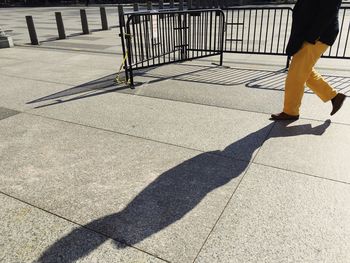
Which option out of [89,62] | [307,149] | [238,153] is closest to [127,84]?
[89,62]

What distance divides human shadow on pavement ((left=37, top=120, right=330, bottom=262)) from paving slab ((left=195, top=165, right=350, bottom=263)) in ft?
1.07

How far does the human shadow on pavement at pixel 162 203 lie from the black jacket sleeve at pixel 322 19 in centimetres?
153

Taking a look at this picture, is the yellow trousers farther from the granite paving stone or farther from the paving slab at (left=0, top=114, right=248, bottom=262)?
Result: the granite paving stone

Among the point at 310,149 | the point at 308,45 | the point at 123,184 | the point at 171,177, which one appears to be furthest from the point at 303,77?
the point at 123,184

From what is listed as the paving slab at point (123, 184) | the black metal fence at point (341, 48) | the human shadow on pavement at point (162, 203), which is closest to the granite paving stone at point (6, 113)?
the paving slab at point (123, 184)

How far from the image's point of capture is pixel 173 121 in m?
4.70

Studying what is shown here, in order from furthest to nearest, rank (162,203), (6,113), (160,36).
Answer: (160,36) < (6,113) < (162,203)

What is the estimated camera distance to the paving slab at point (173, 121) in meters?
4.02

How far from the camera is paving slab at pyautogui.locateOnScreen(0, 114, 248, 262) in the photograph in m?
2.54

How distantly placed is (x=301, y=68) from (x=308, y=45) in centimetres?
31

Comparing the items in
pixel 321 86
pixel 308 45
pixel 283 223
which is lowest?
pixel 283 223

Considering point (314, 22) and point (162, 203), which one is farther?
point (314, 22)

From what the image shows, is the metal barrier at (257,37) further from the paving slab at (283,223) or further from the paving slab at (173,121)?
the paving slab at (283,223)

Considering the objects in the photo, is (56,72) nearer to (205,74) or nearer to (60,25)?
(205,74)
